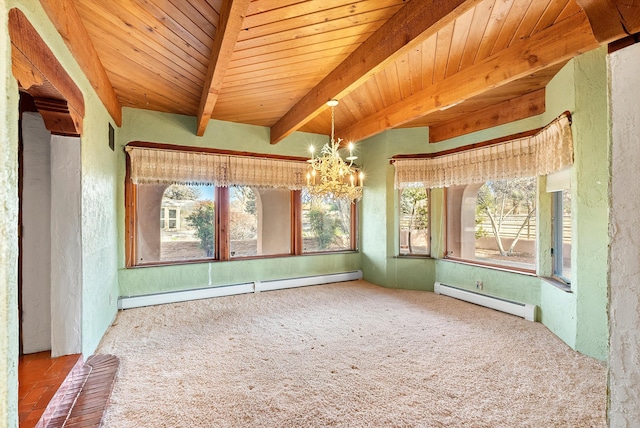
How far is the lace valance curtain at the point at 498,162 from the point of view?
2.76m

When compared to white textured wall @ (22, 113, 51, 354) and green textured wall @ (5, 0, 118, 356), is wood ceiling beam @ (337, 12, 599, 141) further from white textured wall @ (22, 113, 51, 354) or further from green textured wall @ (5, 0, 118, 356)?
white textured wall @ (22, 113, 51, 354)

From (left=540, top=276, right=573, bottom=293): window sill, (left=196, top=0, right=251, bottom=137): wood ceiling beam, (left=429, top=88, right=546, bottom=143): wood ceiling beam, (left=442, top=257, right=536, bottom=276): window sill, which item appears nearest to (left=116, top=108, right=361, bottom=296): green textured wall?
(left=196, top=0, right=251, bottom=137): wood ceiling beam

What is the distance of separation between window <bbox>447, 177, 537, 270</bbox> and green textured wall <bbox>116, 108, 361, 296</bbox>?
1858 mm

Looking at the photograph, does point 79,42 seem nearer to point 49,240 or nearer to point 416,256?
point 49,240

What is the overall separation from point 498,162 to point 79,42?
14.3ft

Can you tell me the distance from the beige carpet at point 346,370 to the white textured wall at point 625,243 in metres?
1.02

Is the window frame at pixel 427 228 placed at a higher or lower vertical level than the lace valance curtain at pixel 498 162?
lower

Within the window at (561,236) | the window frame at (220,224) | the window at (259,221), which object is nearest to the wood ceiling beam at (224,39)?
the window frame at (220,224)

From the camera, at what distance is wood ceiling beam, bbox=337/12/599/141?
205cm

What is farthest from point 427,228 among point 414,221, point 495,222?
point 495,222

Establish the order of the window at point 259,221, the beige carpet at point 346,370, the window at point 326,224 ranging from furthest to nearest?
the window at point 326,224
the window at point 259,221
the beige carpet at point 346,370

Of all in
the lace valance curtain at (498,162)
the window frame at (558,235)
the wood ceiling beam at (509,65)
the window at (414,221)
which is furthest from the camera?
the window at (414,221)

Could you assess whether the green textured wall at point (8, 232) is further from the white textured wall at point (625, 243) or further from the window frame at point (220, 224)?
the window frame at point (220, 224)

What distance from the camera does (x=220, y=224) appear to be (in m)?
4.32
